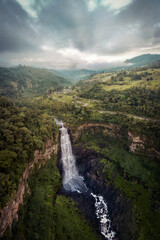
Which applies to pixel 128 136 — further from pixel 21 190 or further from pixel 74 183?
pixel 21 190

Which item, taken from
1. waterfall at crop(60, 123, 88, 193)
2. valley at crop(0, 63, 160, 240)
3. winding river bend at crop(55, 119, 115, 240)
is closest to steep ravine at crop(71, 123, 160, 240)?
valley at crop(0, 63, 160, 240)

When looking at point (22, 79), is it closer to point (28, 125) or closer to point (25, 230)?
point (28, 125)

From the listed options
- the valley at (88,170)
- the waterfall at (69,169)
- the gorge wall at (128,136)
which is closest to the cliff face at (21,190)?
the valley at (88,170)

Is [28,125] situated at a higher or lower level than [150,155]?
higher

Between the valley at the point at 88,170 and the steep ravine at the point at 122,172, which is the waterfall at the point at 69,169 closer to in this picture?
the valley at the point at 88,170

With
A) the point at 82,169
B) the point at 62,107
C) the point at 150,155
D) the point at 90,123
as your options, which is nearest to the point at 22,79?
the point at 62,107
